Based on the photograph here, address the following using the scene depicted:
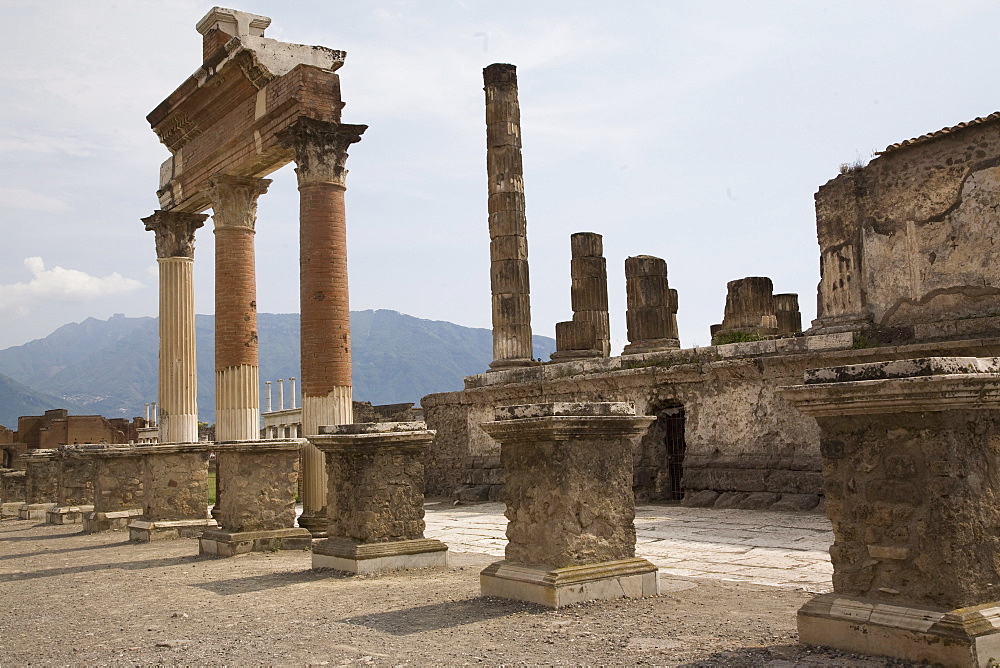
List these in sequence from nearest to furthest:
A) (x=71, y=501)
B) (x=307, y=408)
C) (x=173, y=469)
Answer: (x=307, y=408), (x=173, y=469), (x=71, y=501)

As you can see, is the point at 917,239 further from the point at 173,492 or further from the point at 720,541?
the point at 173,492

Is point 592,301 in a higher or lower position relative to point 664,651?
higher

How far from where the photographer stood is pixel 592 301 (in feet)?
66.5

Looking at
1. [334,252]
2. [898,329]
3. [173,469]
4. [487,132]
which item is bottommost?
[173,469]

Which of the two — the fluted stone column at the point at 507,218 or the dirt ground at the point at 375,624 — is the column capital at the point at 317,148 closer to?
the dirt ground at the point at 375,624

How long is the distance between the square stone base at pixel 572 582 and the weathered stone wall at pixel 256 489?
4.42 meters

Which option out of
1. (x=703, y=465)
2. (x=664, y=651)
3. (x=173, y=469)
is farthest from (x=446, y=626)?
(x=703, y=465)

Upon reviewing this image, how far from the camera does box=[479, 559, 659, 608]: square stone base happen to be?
233 inches

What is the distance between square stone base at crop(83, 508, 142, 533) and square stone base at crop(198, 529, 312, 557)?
415 centimetres

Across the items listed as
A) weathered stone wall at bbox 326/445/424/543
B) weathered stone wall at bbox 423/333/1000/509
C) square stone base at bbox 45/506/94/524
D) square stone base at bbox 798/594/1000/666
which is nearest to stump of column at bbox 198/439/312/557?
weathered stone wall at bbox 326/445/424/543

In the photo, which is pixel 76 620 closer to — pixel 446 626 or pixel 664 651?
pixel 446 626

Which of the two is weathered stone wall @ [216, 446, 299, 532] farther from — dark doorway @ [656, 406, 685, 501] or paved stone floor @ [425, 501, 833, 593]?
dark doorway @ [656, 406, 685, 501]

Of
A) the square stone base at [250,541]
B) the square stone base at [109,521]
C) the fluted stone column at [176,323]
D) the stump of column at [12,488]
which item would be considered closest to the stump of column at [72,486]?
the fluted stone column at [176,323]

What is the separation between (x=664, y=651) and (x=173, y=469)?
9287 millimetres
